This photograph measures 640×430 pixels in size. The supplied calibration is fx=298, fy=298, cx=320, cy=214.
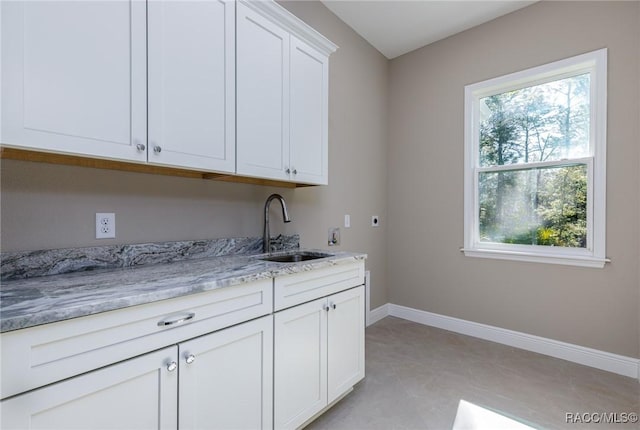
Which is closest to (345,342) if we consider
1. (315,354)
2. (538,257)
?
(315,354)

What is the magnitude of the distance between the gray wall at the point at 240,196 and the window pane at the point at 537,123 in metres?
1.08

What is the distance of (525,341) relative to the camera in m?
2.61

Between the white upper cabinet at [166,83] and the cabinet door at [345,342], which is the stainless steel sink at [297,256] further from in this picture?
the white upper cabinet at [166,83]

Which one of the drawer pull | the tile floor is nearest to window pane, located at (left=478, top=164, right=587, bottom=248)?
the tile floor

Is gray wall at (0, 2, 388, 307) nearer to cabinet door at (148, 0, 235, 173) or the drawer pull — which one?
cabinet door at (148, 0, 235, 173)

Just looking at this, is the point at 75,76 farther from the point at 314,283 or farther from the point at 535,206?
the point at 535,206

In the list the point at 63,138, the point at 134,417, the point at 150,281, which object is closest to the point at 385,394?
the point at 134,417

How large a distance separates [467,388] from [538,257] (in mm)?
1313

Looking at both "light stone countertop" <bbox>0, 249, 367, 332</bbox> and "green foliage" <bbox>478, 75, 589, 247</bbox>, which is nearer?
"light stone countertop" <bbox>0, 249, 367, 332</bbox>

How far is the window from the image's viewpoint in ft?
7.64

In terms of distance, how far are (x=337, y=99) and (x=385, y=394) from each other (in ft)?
7.93

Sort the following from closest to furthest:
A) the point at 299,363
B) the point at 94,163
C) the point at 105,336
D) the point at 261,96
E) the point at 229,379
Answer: the point at 105,336, the point at 229,379, the point at 94,163, the point at 299,363, the point at 261,96

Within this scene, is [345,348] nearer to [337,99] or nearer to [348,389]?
[348,389]

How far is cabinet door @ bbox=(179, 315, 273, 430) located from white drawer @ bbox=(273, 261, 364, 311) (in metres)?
0.13
